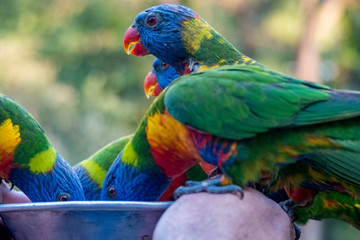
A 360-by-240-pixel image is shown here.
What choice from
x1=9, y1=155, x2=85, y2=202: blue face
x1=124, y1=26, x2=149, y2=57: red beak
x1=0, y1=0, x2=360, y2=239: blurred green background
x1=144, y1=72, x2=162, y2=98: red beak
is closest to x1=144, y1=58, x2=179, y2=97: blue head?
x1=144, y1=72, x2=162, y2=98: red beak

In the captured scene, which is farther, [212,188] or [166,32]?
[166,32]

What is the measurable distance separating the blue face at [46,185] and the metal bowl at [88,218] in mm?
638

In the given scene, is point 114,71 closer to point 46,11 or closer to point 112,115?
point 112,115

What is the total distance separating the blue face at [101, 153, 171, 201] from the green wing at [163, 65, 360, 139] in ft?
1.10

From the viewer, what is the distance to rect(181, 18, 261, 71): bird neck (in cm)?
198

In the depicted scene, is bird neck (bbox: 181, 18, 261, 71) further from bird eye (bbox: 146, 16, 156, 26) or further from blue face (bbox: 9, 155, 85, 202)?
blue face (bbox: 9, 155, 85, 202)

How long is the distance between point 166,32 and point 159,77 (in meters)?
0.73

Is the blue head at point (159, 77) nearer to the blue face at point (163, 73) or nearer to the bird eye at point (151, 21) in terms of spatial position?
the blue face at point (163, 73)

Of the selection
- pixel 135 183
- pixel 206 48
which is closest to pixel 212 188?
pixel 135 183

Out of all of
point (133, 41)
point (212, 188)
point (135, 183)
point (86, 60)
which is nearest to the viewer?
point (212, 188)

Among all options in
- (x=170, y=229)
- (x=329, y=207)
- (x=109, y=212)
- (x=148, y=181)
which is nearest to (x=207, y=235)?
(x=170, y=229)

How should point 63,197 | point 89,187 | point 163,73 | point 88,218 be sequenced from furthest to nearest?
point 163,73
point 89,187
point 63,197
point 88,218

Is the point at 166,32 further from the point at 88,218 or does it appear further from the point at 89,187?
the point at 88,218

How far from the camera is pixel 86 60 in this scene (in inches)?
281
